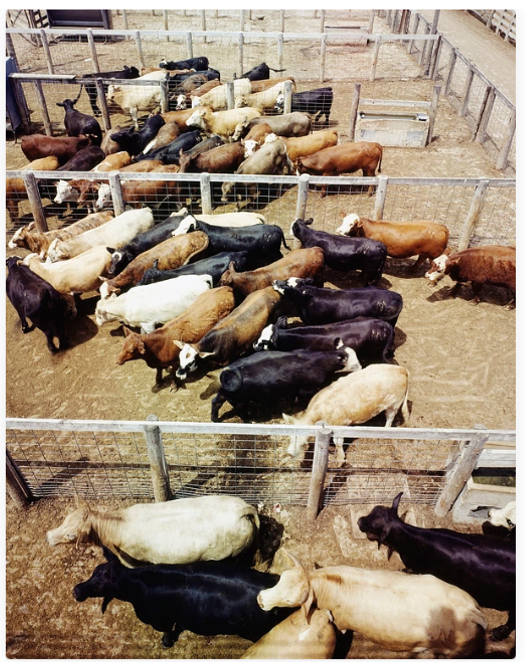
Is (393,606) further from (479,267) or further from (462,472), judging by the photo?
(479,267)

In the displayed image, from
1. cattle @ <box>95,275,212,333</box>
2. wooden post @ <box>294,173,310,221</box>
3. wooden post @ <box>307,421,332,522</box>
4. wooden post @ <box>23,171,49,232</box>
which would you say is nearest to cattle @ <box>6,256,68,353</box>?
cattle @ <box>95,275,212,333</box>

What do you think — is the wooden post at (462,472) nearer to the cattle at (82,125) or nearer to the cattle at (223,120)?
the cattle at (223,120)

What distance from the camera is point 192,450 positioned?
648 cm

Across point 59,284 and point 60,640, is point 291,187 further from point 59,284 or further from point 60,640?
point 60,640

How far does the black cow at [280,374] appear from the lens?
6.54 metres

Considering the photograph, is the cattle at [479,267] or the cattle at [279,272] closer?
the cattle at [279,272]

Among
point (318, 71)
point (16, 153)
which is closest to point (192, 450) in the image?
point (16, 153)

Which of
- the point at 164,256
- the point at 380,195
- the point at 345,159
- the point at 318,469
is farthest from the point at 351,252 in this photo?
the point at 318,469

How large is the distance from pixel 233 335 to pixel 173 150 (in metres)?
6.65

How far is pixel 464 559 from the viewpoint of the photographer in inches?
190

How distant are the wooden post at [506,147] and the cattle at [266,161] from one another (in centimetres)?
564

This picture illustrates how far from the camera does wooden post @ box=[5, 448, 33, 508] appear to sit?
5547mm

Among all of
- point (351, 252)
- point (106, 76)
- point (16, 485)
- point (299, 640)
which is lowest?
point (16, 485)

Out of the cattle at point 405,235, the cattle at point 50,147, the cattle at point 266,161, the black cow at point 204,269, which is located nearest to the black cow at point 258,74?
the cattle at point 266,161
